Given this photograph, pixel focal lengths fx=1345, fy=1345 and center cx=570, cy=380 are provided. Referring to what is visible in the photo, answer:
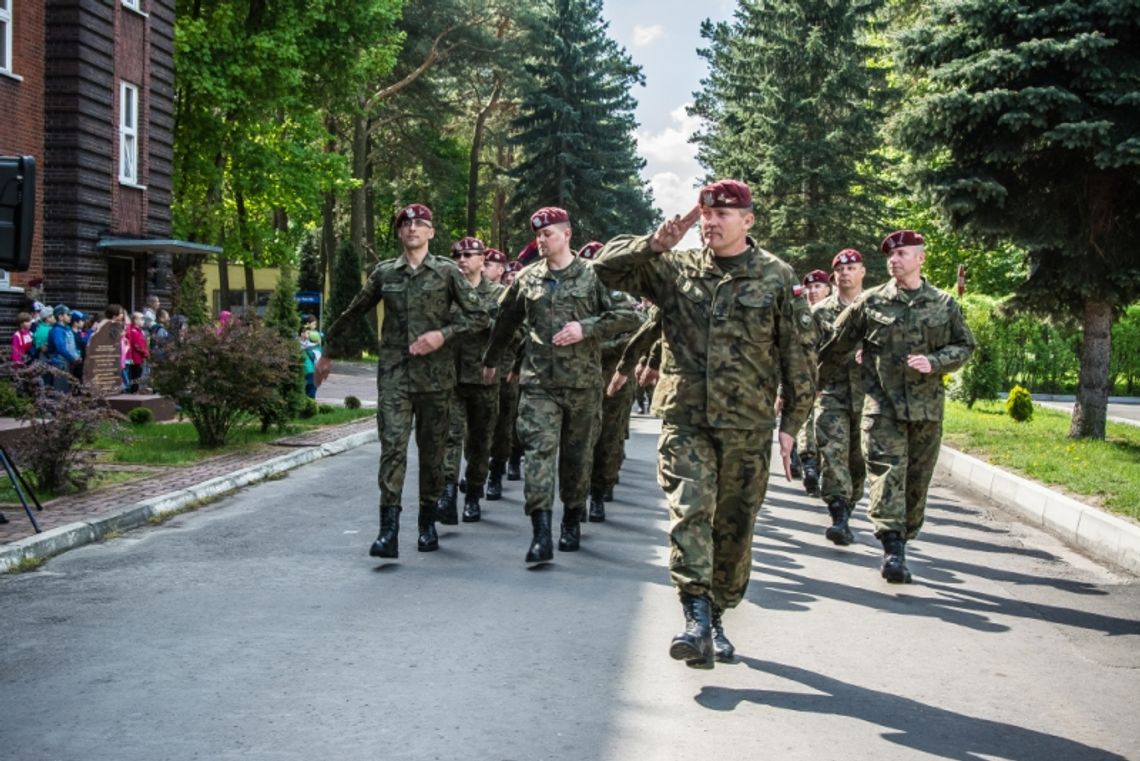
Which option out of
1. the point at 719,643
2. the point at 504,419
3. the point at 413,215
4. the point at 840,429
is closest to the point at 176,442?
the point at 504,419

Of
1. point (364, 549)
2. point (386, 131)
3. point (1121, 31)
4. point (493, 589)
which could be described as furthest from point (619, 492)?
point (386, 131)

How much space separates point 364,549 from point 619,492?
4027 mm

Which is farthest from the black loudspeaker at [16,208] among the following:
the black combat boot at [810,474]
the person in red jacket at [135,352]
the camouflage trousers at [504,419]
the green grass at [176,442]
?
the person in red jacket at [135,352]

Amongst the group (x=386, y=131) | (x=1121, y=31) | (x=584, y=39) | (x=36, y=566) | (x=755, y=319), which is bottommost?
(x=36, y=566)

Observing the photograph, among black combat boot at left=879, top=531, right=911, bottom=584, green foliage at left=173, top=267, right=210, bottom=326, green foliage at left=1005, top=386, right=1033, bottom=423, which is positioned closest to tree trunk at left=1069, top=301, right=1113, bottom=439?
green foliage at left=1005, top=386, right=1033, bottom=423

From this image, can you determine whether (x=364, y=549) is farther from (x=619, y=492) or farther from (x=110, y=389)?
(x=110, y=389)

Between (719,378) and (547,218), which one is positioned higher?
(547,218)

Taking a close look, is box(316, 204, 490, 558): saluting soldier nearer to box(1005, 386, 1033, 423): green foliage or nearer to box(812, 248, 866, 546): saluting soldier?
box(812, 248, 866, 546): saluting soldier

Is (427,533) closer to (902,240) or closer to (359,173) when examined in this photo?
(902,240)

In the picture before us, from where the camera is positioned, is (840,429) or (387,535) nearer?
(387,535)

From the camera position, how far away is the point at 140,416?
18281mm

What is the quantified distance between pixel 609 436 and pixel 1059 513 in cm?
391

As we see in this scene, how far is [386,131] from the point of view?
53.0 metres

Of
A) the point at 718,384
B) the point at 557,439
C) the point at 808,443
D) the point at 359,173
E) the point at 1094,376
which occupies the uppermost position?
the point at 359,173
